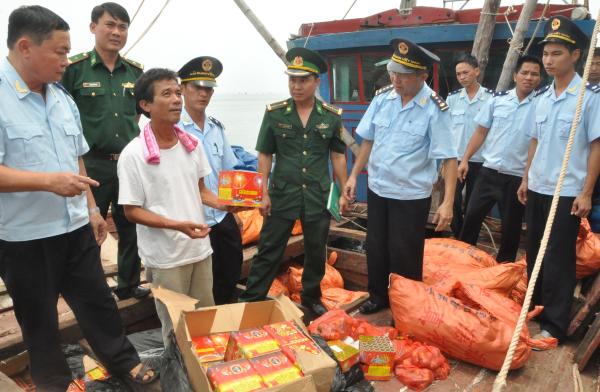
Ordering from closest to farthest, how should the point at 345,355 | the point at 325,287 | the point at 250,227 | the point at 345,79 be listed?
the point at 345,355
the point at 325,287
the point at 250,227
the point at 345,79

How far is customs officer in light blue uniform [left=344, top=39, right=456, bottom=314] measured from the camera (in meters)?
2.97

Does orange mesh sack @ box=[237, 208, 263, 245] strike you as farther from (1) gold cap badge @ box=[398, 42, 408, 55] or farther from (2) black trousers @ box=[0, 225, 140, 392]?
(1) gold cap badge @ box=[398, 42, 408, 55]

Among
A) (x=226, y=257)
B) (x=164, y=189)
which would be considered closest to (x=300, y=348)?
(x=164, y=189)

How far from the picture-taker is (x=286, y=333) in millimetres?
2174

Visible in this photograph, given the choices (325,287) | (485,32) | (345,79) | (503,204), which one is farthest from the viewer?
(345,79)

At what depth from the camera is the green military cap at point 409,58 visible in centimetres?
282

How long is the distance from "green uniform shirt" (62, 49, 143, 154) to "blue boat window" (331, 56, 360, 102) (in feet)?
13.6

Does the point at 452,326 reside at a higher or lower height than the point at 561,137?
lower

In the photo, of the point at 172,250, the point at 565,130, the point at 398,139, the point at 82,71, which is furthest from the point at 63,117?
the point at 565,130

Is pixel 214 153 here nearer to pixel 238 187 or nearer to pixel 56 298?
pixel 238 187

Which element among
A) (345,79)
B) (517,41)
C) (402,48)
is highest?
(517,41)

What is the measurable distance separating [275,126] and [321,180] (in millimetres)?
513

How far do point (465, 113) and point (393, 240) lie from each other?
2.28 meters

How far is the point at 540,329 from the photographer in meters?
3.01
